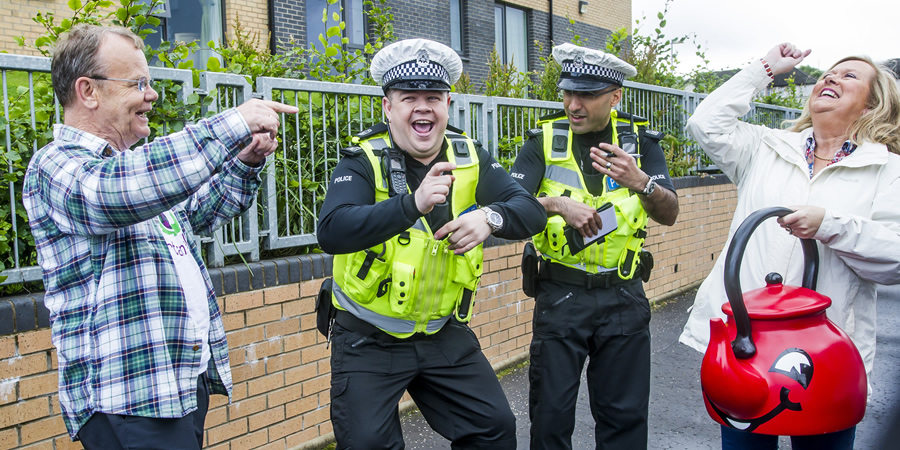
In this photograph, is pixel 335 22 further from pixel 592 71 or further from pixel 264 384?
pixel 592 71

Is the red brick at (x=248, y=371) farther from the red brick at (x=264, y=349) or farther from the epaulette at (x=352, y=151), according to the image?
the epaulette at (x=352, y=151)

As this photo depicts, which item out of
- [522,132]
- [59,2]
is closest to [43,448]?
[522,132]

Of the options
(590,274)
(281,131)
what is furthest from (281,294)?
(590,274)

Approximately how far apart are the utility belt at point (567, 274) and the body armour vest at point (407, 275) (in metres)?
0.70

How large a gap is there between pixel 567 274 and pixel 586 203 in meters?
0.34

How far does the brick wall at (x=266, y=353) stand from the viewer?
2.83m

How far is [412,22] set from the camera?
1252cm

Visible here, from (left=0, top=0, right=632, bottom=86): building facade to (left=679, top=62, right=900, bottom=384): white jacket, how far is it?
124 inches

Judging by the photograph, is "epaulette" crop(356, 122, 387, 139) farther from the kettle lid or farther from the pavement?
the pavement

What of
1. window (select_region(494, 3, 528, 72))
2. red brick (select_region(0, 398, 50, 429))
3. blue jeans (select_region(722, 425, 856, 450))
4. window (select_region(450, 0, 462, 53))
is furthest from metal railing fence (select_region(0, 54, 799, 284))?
window (select_region(494, 3, 528, 72))

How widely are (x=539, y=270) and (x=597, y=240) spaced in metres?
0.35

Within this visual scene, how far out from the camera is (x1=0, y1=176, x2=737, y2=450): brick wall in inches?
111

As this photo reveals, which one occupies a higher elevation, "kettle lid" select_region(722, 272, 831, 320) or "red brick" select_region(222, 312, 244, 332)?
"kettle lid" select_region(722, 272, 831, 320)

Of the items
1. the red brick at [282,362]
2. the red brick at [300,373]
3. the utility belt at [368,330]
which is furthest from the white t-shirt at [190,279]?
the red brick at [300,373]
